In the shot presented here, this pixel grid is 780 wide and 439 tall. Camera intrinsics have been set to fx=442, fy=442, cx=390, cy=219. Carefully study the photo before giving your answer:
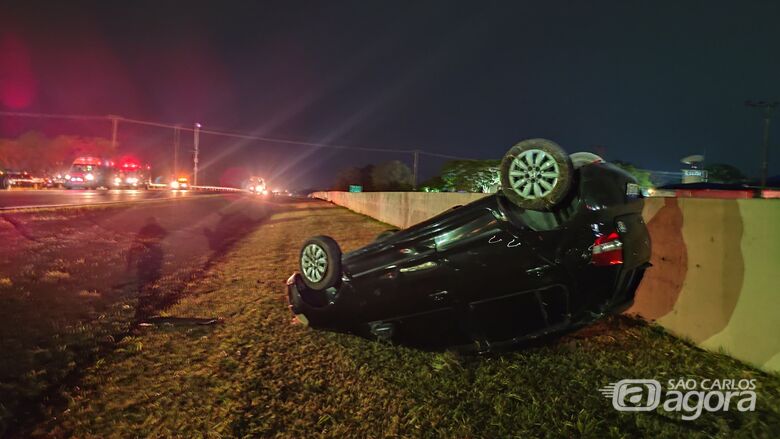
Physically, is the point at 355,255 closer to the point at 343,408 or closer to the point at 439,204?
the point at 343,408

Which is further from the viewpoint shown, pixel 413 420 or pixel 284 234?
pixel 284 234

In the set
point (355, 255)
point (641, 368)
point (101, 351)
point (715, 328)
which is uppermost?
point (355, 255)

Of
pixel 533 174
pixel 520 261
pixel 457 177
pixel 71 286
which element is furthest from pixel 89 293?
pixel 457 177

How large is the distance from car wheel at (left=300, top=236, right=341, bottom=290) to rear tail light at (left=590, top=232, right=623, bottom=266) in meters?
2.22

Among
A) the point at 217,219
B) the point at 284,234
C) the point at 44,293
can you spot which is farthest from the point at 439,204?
the point at 217,219

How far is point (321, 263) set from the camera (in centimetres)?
427

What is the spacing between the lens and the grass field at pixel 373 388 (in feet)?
9.53

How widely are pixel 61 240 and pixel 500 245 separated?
10474mm

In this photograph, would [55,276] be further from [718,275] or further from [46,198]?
[46,198]

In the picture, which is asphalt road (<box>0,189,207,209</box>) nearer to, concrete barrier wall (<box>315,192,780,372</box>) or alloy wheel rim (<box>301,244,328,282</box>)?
alloy wheel rim (<box>301,244,328,282</box>)

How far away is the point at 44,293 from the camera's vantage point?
6.08 metres

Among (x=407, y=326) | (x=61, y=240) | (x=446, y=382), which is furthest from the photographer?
(x=61, y=240)

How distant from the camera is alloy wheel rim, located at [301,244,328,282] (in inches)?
167

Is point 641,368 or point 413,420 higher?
point 641,368
